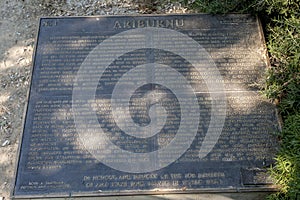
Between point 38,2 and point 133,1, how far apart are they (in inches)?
49.5

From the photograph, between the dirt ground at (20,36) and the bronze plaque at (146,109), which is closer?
the bronze plaque at (146,109)

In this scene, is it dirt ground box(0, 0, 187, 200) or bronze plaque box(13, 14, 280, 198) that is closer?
bronze plaque box(13, 14, 280, 198)

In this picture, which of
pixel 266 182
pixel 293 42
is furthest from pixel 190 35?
pixel 266 182

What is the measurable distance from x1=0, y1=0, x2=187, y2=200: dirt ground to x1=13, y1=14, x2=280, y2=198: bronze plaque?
0.66 m

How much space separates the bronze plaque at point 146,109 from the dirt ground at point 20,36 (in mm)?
657

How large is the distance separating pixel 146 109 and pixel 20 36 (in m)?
2.14

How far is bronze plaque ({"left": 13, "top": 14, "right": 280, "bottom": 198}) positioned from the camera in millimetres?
3191

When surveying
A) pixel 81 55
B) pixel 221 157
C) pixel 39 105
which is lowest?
pixel 221 157

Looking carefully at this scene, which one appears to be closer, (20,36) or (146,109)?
(146,109)

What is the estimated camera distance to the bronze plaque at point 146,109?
319cm

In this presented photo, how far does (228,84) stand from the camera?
3.64 meters

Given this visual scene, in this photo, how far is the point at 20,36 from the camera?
464cm

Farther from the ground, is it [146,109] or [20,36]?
[20,36]

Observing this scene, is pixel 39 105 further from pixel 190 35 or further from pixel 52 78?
pixel 190 35
